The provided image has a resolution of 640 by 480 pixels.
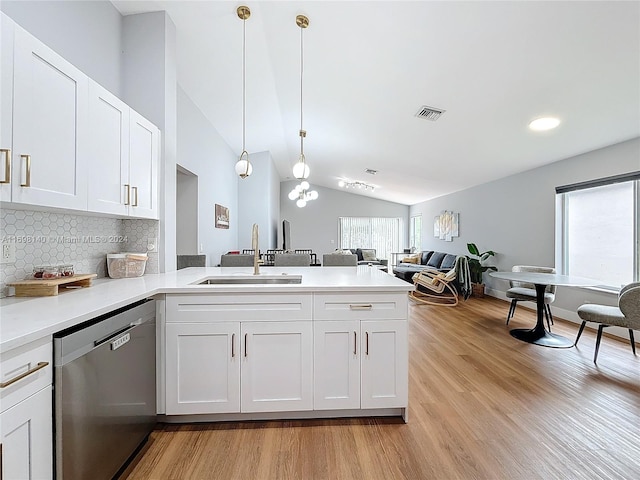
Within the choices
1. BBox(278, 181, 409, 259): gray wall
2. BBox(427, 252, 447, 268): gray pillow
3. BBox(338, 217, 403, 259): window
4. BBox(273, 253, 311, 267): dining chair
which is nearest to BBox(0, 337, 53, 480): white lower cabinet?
BBox(273, 253, 311, 267): dining chair

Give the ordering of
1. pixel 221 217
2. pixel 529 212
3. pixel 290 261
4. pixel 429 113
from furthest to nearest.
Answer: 1. pixel 221 217
2. pixel 529 212
3. pixel 429 113
4. pixel 290 261

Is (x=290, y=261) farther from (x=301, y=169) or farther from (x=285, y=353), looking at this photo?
(x=285, y=353)

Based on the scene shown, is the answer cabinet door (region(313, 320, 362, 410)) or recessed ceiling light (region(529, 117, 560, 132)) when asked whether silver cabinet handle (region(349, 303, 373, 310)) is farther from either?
recessed ceiling light (region(529, 117, 560, 132))

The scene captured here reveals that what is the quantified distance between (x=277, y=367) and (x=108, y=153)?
5.34ft

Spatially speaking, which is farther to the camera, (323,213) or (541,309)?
(323,213)

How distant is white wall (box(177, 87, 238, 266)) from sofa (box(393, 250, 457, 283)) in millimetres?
4148

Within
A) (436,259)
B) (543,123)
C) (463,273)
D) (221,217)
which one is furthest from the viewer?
(436,259)

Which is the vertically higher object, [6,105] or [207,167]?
[207,167]

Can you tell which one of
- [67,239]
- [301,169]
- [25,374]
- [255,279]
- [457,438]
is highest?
[301,169]

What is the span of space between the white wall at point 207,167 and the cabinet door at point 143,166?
4.42 ft

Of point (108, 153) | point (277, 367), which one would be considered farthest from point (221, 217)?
point (277, 367)

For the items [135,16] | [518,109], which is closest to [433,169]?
[518,109]

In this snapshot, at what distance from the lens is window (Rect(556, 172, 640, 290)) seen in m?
3.52

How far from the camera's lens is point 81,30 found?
2.00 metres
